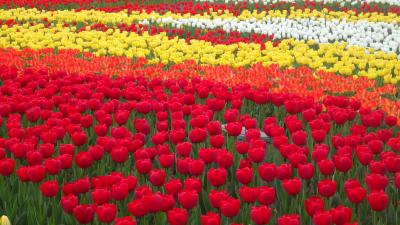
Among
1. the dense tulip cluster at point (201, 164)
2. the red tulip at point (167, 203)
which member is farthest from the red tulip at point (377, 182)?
the red tulip at point (167, 203)

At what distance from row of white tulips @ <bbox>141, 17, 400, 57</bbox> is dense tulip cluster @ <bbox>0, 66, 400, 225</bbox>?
6962mm

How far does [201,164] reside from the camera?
3.89m

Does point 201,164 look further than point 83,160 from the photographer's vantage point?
No

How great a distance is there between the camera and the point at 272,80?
834 cm

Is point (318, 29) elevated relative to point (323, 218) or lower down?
lower down

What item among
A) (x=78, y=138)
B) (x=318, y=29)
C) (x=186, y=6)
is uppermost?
(x=78, y=138)

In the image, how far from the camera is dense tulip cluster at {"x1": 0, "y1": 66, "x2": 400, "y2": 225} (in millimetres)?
3416

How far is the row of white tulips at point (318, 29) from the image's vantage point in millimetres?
12867

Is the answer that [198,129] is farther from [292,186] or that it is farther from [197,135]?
[292,186]

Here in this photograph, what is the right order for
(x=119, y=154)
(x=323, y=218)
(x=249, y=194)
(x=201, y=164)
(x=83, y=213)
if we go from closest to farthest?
1. (x=323, y=218)
2. (x=83, y=213)
3. (x=249, y=194)
4. (x=201, y=164)
5. (x=119, y=154)

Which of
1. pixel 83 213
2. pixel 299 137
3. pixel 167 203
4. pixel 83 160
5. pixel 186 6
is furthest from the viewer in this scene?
pixel 186 6

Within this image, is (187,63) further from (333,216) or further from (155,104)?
(333,216)

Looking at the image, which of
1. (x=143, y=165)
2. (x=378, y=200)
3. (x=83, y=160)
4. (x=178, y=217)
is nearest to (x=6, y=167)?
(x=83, y=160)

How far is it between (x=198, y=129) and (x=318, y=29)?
10.3m
